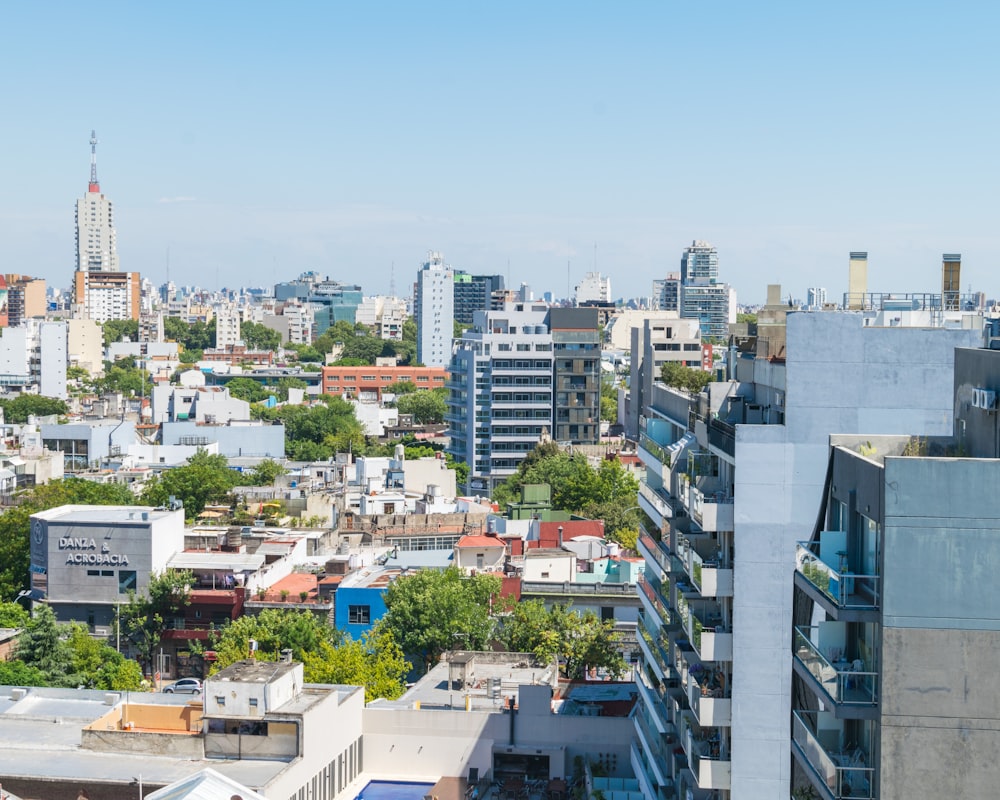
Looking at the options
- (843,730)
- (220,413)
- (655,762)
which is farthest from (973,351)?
(220,413)

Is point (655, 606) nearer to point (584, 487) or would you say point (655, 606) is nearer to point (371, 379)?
point (584, 487)

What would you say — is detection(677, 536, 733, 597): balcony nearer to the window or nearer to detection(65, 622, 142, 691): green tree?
detection(65, 622, 142, 691): green tree

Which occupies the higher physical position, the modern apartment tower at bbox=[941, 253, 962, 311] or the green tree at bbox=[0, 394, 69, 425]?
the modern apartment tower at bbox=[941, 253, 962, 311]

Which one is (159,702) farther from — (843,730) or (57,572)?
(843,730)

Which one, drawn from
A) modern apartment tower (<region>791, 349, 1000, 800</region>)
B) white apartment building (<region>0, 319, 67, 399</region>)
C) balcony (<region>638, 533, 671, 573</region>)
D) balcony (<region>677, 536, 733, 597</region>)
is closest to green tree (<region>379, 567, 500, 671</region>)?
balcony (<region>638, 533, 671, 573</region>)

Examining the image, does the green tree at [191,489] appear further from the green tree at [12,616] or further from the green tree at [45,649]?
the green tree at [45,649]

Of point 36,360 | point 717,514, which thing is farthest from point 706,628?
point 36,360

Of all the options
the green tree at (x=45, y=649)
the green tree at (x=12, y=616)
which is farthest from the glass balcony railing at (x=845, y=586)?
the green tree at (x=12, y=616)
